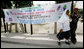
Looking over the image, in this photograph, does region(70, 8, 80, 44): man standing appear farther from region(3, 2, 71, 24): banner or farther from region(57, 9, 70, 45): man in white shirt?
region(3, 2, 71, 24): banner

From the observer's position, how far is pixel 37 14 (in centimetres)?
833

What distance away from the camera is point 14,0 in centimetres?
976

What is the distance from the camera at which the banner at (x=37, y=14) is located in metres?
7.78

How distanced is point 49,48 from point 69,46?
0.85m

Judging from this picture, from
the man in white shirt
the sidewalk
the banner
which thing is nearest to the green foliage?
the banner

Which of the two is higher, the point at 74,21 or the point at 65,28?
the point at 74,21

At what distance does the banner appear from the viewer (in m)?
7.78

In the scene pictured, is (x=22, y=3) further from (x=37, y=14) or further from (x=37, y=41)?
(x=37, y=41)

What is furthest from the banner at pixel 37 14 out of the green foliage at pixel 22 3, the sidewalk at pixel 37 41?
the sidewalk at pixel 37 41

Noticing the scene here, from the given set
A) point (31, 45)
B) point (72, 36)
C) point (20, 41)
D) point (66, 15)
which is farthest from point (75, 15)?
point (20, 41)

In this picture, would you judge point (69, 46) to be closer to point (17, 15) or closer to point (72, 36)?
point (72, 36)

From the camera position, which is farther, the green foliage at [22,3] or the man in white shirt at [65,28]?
the green foliage at [22,3]

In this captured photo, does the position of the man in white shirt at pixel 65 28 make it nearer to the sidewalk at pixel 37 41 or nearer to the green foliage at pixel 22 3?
the sidewalk at pixel 37 41

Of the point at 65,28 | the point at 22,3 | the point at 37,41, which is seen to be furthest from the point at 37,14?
the point at 65,28
